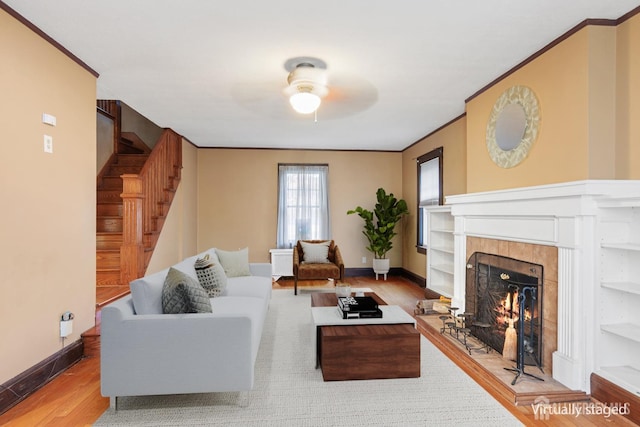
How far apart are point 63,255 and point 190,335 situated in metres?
1.52

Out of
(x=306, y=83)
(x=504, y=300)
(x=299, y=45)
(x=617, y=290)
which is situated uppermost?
(x=299, y=45)

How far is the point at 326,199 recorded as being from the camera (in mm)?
7031

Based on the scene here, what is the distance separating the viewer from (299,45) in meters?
2.79

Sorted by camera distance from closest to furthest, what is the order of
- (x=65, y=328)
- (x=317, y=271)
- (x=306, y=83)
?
(x=65, y=328), (x=306, y=83), (x=317, y=271)

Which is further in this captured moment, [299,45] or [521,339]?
[299,45]

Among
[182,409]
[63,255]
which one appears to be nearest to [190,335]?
[182,409]

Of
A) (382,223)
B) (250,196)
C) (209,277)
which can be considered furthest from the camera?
(250,196)

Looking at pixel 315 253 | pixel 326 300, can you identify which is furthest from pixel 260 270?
pixel 315 253

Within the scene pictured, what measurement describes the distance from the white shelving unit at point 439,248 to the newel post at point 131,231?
3.99 meters

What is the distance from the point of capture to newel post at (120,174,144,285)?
434 centimetres

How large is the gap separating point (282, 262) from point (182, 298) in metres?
4.43

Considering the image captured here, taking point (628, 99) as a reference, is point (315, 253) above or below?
below

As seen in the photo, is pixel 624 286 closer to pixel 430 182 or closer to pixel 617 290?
pixel 617 290

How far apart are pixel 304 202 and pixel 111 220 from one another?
339 cm
